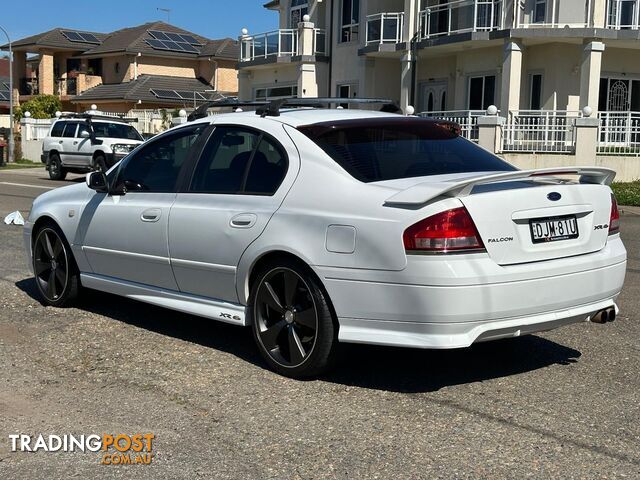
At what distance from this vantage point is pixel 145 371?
5.44 metres

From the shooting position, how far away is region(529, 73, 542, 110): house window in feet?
89.6

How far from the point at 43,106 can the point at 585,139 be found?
43.2 metres

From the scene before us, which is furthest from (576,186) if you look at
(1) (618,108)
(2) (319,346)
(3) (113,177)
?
(1) (618,108)

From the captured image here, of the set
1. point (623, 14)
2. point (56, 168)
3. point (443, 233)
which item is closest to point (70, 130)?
point (56, 168)

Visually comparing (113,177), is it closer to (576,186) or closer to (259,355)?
(259,355)

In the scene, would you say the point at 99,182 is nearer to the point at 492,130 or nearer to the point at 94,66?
the point at 492,130

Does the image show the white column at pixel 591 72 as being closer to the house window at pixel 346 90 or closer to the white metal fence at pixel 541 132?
the white metal fence at pixel 541 132

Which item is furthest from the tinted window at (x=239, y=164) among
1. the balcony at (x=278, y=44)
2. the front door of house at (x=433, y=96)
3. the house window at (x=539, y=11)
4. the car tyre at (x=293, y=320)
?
the balcony at (x=278, y=44)

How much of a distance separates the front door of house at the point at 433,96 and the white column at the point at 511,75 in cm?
477

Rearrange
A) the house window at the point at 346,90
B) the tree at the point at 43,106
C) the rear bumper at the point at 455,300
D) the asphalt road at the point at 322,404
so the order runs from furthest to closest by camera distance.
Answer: the tree at the point at 43,106 < the house window at the point at 346,90 < the rear bumper at the point at 455,300 < the asphalt road at the point at 322,404

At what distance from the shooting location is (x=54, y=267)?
716 centimetres

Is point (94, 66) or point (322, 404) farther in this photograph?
point (94, 66)

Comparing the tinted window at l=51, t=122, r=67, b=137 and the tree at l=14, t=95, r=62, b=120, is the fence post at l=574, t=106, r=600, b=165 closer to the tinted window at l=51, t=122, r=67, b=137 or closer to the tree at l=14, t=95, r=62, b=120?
the tinted window at l=51, t=122, r=67, b=137

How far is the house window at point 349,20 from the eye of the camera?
3412 centimetres
